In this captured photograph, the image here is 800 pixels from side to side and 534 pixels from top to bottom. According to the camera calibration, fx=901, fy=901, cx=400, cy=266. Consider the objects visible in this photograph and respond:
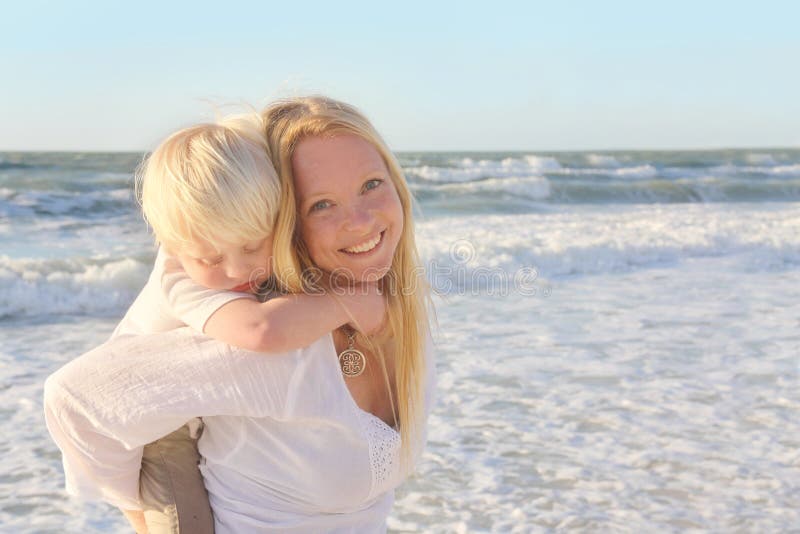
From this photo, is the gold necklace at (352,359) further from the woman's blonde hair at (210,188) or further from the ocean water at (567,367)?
the ocean water at (567,367)

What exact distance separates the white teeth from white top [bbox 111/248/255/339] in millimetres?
260

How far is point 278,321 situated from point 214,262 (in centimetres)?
19

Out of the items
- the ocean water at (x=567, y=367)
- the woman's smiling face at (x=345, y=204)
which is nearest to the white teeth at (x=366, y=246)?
the woman's smiling face at (x=345, y=204)

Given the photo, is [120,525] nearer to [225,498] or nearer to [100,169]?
[225,498]

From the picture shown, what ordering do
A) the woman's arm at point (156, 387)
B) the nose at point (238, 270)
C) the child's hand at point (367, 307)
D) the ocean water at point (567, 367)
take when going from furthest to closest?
the ocean water at point (567, 367) < the child's hand at point (367, 307) < the nose at point (238, 270) < the woman's arm at point (156, 387)

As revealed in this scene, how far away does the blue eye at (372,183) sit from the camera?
185 centimetres

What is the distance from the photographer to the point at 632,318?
6.70m

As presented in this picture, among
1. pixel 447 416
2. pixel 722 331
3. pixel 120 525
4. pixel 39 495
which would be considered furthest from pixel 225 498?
pixel 722 331

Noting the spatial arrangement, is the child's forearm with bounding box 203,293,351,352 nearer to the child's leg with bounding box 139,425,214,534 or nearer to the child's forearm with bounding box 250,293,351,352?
the child's forearm with bounding box 250,293,351,352

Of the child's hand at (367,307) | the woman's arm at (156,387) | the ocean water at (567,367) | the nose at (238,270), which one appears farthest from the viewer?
the ocean water at (567,367)

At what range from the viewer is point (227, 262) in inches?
64.8

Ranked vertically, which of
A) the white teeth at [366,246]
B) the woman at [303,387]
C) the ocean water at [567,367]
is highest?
the white teeth at [366,246]

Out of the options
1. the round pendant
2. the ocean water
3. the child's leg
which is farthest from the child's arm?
the ocean water

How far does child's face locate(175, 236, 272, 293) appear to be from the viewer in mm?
1621
